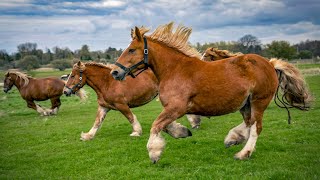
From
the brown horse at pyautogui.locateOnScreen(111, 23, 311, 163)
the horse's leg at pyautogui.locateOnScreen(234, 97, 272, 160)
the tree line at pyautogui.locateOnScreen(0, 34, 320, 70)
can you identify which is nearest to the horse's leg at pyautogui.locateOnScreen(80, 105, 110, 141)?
the brown horse at pyautogui.locateOnScreen(111, 23, 311, 163)

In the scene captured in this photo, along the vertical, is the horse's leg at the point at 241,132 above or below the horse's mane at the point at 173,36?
below

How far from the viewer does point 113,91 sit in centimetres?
1277

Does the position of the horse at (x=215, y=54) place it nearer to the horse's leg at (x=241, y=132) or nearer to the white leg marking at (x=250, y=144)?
the horse's leg at (x=241, y=132)

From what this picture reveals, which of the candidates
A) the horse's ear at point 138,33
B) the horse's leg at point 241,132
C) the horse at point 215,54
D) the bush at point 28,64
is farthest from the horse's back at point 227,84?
the bush at point 28,64

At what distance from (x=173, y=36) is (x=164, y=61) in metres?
0.65

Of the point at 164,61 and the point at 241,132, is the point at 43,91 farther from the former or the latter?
the point at 241,132

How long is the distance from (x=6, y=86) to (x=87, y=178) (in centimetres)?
1765

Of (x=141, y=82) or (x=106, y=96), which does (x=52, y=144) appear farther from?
(x=141, y=82)

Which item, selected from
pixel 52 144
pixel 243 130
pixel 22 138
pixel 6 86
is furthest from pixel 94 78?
pixel 6 86

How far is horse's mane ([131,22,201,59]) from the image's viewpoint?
331 inches

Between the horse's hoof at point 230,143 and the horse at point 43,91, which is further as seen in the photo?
the horse at point 43,91

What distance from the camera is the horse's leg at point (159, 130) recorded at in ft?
24.8

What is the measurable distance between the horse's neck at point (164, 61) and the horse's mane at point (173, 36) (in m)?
0.17

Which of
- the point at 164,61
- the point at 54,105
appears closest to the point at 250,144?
the point at 164,61
